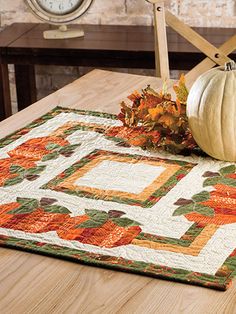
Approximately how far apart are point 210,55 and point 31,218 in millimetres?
1371

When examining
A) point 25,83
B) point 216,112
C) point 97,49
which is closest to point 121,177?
point 216,112

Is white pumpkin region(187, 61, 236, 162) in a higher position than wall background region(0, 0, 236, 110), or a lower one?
higher

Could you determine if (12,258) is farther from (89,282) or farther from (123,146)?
(123,146)

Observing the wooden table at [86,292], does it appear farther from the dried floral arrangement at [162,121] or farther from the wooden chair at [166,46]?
the wooden chair at [166,46]

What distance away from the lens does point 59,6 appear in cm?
366

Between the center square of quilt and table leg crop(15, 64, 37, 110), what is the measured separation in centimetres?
218

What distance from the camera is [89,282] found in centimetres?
138

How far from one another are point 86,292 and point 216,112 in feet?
2.07

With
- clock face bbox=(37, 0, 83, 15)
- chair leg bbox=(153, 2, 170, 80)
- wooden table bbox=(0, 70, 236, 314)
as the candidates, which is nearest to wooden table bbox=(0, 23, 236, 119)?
clock face bbox=(37, 0, 83, 15)

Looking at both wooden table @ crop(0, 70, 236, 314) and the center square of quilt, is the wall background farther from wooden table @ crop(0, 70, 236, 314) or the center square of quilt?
wooden table @ crop(0, 70, 236, 314)

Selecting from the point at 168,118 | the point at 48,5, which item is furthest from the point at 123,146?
the point at 48,5

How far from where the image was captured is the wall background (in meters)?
3.76

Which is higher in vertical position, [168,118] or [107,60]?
[168,118]

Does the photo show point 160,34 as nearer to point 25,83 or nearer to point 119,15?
point 119,15
